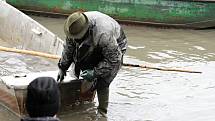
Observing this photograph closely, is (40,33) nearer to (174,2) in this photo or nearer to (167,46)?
(167,46)

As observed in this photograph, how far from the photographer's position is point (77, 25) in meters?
5.09

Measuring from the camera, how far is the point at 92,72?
5270 millimetres

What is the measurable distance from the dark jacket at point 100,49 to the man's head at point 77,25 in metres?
0.10

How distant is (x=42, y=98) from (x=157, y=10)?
8.36 metres

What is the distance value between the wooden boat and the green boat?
2.52 m

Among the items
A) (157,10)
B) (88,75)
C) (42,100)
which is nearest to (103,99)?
(88,75)

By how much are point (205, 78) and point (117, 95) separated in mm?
1512

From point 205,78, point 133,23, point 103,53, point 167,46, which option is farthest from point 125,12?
point 103,53

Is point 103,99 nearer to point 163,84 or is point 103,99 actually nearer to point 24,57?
point 163,84

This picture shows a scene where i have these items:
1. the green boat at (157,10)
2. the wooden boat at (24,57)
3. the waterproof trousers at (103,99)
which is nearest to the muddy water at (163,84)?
the waterproof trousers at (103,99)

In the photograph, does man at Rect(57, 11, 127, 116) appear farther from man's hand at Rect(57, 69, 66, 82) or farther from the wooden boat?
the wooden boat

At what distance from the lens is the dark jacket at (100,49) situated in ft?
17.0

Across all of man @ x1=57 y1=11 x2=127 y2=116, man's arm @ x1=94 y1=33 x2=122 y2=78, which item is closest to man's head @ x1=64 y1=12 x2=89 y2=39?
man @ x1=57 y1=11 x2=127 y2=116

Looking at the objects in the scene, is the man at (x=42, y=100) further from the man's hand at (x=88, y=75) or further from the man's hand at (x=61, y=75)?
the man's hand at (x=61, y=75)
